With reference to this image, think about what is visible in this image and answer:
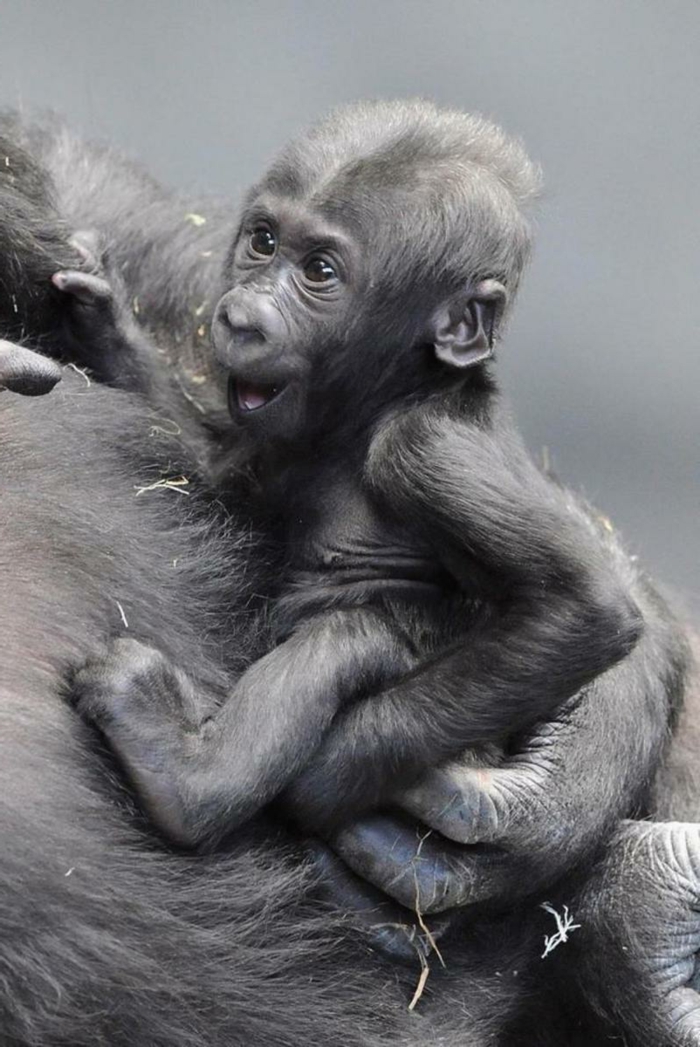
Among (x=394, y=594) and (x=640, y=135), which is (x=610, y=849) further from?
(x=640, y=135)

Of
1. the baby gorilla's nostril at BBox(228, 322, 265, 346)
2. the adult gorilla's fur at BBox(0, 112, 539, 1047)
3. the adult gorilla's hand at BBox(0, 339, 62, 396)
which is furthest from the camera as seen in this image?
the baby gorilla's nostril at BBox(228, 322, 265, 346)

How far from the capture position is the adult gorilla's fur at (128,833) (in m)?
1.52

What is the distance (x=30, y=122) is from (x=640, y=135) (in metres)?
1.29

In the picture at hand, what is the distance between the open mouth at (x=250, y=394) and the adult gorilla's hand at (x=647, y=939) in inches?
22.2

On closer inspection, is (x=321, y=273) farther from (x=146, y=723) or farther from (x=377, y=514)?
(x=146, y=723)

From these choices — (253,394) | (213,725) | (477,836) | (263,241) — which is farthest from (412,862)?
(263,241)

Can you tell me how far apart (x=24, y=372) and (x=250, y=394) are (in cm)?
24

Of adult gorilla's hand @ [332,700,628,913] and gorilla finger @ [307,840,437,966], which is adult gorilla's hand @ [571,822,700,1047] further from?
gorilla finger @ [307,840,437,966]

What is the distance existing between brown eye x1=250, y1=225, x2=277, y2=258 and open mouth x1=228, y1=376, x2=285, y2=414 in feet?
0.41

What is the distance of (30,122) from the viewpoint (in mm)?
2398

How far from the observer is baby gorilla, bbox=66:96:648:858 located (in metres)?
1.61

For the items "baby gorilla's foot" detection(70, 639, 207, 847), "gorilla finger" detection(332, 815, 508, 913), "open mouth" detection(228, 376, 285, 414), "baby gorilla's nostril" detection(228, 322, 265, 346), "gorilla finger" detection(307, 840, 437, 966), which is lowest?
"gorilla finger" detection(307, 840, 437, 966)

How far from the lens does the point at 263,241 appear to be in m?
1.82

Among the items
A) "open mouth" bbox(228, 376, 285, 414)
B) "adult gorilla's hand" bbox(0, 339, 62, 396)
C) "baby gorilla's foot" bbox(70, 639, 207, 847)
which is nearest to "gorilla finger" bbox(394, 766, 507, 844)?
"baby gorilla's foot" bbox(70, 639, 207, 847)
